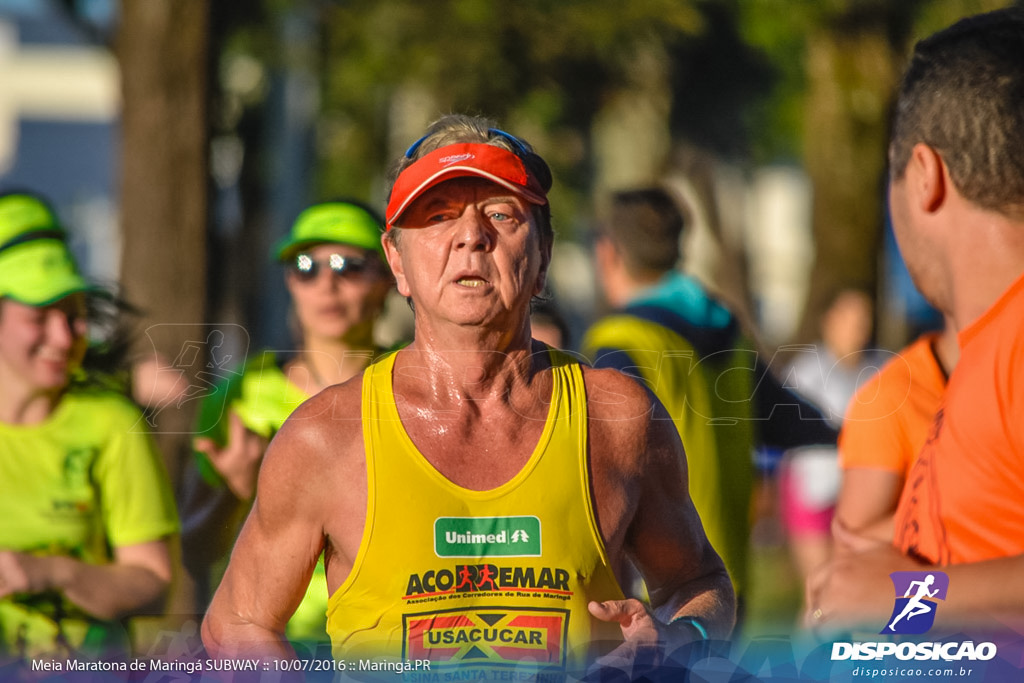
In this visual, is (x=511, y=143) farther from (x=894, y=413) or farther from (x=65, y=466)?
(x=65, y=466)

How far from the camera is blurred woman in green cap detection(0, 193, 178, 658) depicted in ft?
9.84

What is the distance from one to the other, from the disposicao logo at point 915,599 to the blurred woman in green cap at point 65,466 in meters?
1.84

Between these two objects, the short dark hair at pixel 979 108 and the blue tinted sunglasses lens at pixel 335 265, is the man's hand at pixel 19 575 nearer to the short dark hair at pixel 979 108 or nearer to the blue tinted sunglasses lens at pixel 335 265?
the blue tinted sunglasses lens at pixel 335 265

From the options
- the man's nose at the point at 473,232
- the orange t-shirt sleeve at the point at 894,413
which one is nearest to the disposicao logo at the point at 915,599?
the orange t-shirt sleeve at the point at 894,413

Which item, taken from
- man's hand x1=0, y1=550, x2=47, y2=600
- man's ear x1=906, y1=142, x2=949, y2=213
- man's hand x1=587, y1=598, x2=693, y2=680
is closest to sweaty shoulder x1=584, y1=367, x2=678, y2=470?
man's hand x1=587, y1=598, x2=693, y2=680

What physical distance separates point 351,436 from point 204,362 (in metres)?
0.84

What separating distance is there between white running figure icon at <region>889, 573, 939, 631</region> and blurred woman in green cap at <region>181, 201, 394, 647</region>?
1137 millimetres

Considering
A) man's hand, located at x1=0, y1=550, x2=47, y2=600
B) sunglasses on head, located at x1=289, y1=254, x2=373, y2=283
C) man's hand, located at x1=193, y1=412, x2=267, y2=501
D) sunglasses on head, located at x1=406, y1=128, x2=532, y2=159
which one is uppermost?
sunglasses on head, located at x1=406, y1=128, x2=532, y2=159

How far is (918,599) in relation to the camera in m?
2.17

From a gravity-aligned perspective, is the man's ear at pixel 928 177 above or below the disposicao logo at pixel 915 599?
above

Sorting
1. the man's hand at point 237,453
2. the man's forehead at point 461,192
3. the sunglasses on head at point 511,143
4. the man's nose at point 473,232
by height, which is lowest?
the man's hand at point 237,453

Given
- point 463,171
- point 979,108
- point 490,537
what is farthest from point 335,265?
point 979,108

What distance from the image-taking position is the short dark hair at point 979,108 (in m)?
2.15

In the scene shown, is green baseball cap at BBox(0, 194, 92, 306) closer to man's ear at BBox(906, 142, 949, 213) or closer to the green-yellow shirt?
the green-yellow shirt
